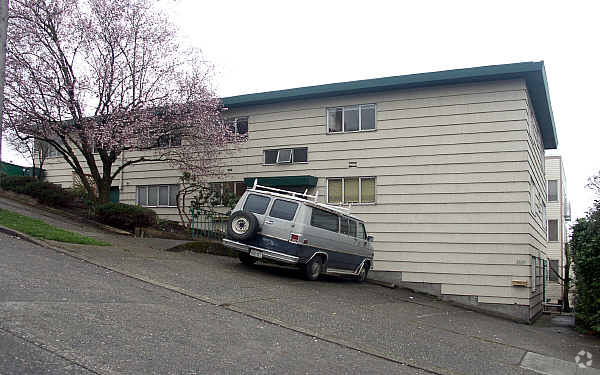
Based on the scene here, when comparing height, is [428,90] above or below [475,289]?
above

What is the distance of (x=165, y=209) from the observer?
21547 mm

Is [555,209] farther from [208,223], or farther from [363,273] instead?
[208,223]

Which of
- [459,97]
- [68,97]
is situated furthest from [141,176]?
[459,97]

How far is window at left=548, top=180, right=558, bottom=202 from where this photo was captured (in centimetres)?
3581

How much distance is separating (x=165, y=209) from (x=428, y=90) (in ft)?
35.4

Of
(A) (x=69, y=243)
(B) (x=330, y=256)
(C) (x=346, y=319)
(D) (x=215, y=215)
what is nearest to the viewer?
(C) (x=346, y=319)

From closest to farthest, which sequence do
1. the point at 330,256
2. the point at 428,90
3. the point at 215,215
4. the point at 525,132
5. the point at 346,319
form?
the point at 346,319 < the point at 330,256 < the point at 525,132 < the point at 428,90 < the point at 215,215

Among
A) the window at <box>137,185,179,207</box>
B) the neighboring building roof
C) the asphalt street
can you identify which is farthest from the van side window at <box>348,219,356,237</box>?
the window at <box>137,185,179,207</box>

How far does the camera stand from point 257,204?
44.4 ft

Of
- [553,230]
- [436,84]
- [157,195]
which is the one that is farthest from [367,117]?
[553,230]

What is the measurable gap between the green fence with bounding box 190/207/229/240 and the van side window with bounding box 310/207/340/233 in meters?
5.71

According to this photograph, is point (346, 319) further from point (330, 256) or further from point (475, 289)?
point (475, 289)

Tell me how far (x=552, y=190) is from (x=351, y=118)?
75.8 ft

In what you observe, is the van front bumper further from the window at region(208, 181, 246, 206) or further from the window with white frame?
the window with white frame
